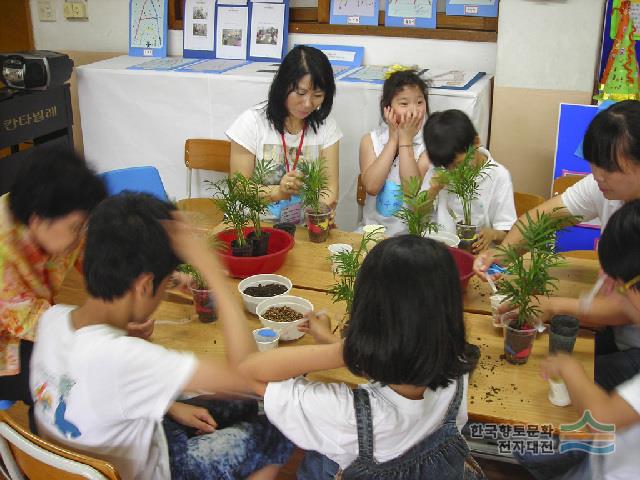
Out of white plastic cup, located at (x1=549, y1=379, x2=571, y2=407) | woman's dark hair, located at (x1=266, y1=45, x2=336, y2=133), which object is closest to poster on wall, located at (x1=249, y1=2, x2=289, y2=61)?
woman's dark hair, located at (x1=266, y1=45, x2=336, y2=133)

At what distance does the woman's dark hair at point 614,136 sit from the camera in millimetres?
1793

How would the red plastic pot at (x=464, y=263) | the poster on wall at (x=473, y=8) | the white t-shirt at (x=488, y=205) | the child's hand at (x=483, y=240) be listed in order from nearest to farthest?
the red plastic pot at (x=464, y=263), the child's hand at (x=483, y=240), the white t-shirt at (x=488, y=205), the poster on wall at (x=473, y=8)

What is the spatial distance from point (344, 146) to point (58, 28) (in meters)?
2.39

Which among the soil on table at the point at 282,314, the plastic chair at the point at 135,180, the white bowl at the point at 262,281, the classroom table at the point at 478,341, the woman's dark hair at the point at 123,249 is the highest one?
the woman's dark hair at the point at 123,249

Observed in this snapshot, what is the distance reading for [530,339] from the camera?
5.16 ft

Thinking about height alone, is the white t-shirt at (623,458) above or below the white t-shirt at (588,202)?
below

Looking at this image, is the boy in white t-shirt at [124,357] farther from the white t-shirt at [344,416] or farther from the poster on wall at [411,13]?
the poster on wall at [411,13]

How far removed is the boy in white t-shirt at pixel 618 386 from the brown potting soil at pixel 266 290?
776 millimetres

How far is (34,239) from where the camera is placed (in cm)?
171

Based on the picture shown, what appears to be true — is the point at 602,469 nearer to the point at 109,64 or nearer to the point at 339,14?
the point at 339,14

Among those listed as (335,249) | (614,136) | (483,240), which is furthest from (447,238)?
(614,136)

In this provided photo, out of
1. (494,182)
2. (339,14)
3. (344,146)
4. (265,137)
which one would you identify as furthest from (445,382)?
(339,14)

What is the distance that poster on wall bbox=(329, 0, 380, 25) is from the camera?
150 inches

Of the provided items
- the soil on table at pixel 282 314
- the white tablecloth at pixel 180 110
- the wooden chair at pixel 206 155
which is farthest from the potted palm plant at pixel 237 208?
the white tablecloth at pixel 180 110
